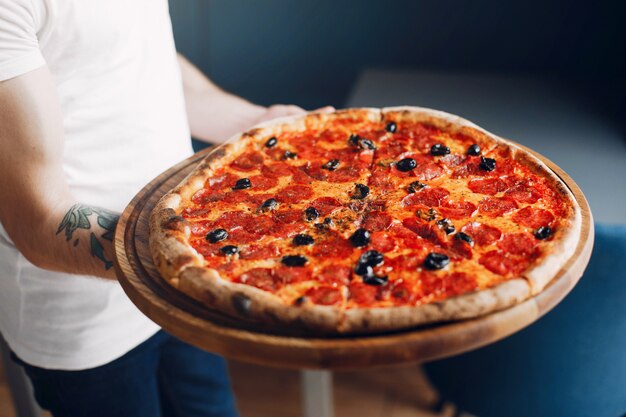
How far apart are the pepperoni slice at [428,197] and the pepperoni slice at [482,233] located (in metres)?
0.15

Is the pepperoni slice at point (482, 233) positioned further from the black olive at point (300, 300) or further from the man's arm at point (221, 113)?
the man's arm at point (221, 113)

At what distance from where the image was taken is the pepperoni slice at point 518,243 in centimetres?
163

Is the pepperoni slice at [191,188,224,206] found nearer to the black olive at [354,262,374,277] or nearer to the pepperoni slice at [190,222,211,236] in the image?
the pepperoni slice at [190,222,211,236]

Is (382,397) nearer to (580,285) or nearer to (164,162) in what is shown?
(580,285)

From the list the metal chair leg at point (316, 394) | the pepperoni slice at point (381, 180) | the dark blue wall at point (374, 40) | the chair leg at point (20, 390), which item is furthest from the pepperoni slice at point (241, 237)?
the dark blue wall at point (374, 40)

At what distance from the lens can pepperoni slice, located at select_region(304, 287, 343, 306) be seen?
4.81 ft

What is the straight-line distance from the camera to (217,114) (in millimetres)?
2410

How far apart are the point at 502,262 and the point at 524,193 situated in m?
0.38

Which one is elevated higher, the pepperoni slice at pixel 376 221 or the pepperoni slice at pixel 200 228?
the pepperoni slice at pixel 200 228

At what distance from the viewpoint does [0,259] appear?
197 cm

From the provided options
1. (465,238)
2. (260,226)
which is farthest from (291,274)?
(465,238)

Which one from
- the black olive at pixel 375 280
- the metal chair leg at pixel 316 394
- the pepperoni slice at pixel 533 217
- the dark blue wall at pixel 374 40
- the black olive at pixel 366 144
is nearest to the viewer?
the black olive at pixel 375 280

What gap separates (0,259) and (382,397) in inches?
84.2

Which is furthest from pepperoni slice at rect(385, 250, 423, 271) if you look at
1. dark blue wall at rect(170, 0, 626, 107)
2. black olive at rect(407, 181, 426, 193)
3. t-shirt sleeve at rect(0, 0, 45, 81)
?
dark blue wall at rect(170, 0, 626, 107)
